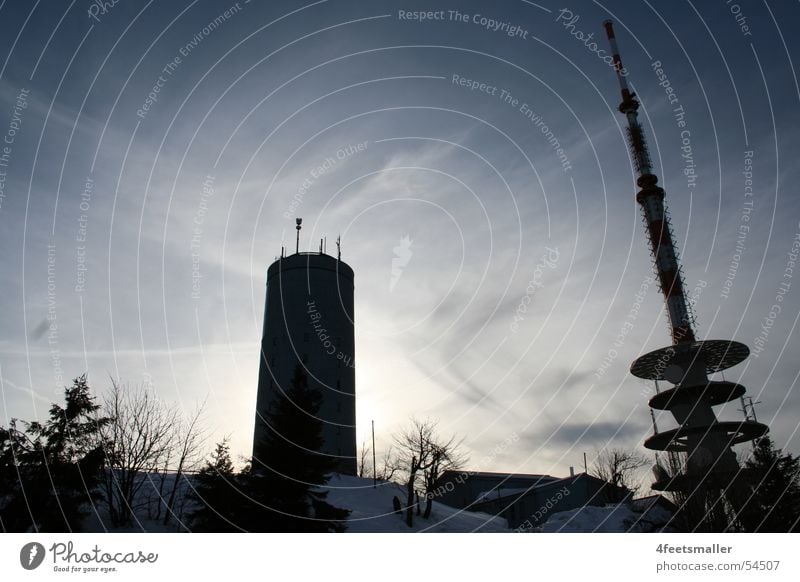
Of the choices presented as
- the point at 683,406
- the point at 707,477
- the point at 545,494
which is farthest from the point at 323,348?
the point at 683,406

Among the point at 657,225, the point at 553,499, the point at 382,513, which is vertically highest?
the point at 657,225

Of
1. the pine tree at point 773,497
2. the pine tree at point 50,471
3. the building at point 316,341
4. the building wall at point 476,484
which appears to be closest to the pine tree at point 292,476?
the pine tree at point 50,471

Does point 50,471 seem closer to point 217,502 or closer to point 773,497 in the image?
point 217,502

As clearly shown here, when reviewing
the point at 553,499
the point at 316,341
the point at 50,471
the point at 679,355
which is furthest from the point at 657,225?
the point at 50,471

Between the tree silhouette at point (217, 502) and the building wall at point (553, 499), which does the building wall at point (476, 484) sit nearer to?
the building wall at point (553, 499)

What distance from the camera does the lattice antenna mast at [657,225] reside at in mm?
61281

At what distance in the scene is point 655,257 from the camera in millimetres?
62656

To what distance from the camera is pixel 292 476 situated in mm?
26984
